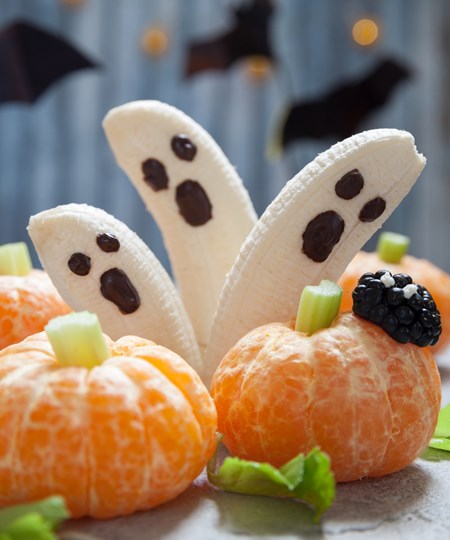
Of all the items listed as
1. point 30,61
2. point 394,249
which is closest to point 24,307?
point 394,249

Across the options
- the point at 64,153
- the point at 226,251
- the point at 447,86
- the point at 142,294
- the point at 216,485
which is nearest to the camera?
the point at 216,485

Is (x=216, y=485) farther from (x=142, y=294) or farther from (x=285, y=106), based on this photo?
(x=285, y=106)

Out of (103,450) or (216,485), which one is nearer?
(103,450)

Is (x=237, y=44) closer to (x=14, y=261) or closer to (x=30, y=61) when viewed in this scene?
(x=30, y=61)

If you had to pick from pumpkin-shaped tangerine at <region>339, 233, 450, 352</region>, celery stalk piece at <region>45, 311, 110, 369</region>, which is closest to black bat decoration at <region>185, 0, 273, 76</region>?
pumpkin-shaped tangerine at <region>339, 233, 450, 352</region>

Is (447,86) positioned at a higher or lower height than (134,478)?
higher

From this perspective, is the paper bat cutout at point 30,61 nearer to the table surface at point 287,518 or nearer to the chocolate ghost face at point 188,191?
the chocolate ghost face at point 188,191

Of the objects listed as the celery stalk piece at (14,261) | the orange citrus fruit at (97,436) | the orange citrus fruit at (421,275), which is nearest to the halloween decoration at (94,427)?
the orange citrus fruit at (97,436)

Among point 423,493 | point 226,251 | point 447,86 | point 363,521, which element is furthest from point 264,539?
point 447,86
